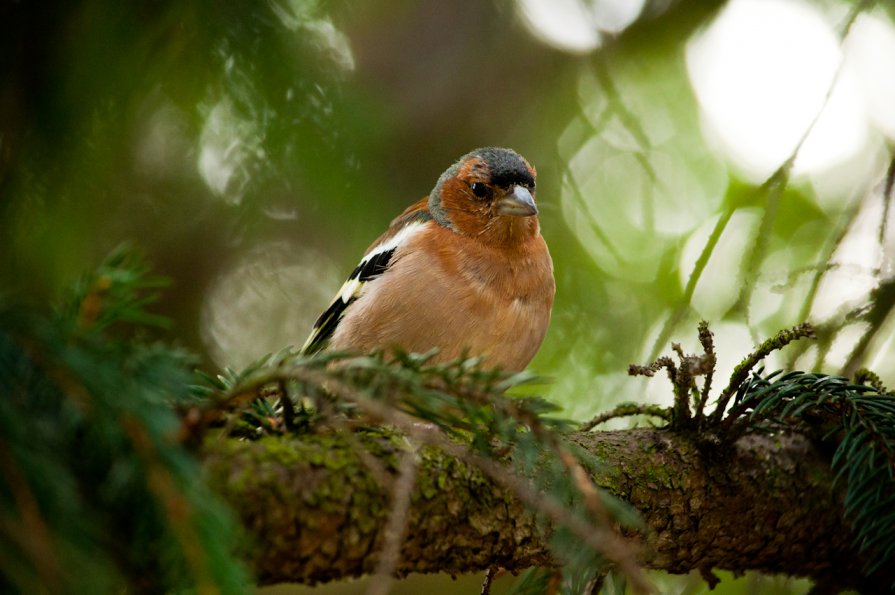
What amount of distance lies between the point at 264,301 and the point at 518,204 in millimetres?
2332

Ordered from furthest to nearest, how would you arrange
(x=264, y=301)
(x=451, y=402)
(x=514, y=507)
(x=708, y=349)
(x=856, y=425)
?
1. (x=264, y=301)
2. (x=856, y=425)
3. (x=708, y=349)
4. (x=514, y=507)
5. (x=451, y=402)

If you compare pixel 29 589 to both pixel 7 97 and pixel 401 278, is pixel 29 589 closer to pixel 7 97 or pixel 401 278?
pixel 7 97

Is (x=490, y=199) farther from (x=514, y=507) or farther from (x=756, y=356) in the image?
(x=514, y=507)

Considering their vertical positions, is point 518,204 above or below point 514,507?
above

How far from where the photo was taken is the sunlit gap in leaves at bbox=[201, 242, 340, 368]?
545 cm

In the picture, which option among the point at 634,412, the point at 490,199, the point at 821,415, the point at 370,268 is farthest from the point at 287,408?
the point at 490,199

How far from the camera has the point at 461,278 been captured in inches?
143

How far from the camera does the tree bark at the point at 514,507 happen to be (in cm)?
163

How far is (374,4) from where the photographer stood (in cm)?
474

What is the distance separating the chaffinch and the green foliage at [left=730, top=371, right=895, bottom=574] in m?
1.25

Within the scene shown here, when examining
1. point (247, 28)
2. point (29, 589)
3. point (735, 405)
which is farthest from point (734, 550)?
point (247, 28)

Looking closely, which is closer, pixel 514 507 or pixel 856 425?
pixel 514 507

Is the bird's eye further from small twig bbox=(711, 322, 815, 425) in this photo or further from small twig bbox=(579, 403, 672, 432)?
small twig bbox=(711, 322, 815, 425)

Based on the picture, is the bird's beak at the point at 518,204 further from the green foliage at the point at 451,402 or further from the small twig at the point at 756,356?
the green foliage at the point at 451,402
